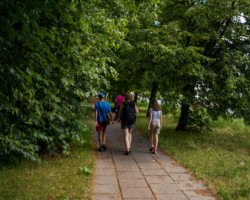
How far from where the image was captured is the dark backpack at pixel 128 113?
7438mm

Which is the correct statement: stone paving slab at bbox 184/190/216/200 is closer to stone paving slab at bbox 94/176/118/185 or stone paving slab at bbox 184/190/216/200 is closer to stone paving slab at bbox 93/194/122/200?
stone paving slab at bbox 93/194/122/200

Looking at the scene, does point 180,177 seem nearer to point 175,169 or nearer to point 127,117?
point 175,169

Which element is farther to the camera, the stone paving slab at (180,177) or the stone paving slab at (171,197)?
the stone paving slab at (180,177)

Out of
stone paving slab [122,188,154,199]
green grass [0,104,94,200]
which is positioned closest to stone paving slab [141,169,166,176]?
stone paving slab [122,188,154,199]

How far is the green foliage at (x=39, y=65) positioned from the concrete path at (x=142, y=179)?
136 centimetres

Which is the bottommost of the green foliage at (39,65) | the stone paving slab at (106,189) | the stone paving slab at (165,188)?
the stone paving slab at (106,189)

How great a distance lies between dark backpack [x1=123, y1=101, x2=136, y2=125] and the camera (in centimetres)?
744

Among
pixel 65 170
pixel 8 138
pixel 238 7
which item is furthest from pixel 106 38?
pixel 238 7

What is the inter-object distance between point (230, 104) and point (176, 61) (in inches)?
117

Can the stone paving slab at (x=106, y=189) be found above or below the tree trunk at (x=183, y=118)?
below

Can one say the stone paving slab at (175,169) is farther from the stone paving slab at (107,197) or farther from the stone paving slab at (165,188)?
the stone paving slab at (107,197)

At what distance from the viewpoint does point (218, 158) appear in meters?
7.37

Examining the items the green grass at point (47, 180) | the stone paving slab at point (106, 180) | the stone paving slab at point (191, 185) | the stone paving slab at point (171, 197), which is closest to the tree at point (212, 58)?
the stone paving slab at point (191, 185)

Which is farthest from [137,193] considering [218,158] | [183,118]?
[183,118]
